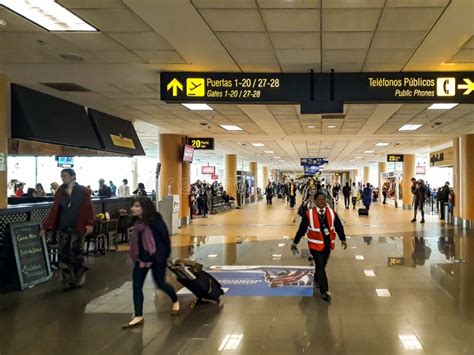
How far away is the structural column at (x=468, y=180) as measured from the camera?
17.0m

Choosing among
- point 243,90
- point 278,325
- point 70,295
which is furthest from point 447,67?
point 70,295

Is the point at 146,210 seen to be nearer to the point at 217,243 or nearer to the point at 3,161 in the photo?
the point at 3,161

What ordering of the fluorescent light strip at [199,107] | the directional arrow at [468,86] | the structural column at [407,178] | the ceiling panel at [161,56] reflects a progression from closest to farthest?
1. the ceiling panel at [161,56]
2. the directional arrow at [468,86]
3. the fluorescent light strip at [199,107]
4. the structural column at [407,178]

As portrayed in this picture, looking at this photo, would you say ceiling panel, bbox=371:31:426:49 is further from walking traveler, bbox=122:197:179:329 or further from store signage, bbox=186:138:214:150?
store signage, bbox=186:138:214:150

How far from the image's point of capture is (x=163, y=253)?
565 cm

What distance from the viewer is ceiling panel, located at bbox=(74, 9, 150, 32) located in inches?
218

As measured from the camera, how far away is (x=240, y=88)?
7852 mm

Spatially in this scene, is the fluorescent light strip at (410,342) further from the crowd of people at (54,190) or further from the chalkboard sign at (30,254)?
the crowd of people at (54,190)

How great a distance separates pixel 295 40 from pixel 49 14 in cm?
316

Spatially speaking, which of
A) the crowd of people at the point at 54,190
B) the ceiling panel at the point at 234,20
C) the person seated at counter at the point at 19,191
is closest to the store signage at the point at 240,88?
the ceiling panel at the point at 234,20

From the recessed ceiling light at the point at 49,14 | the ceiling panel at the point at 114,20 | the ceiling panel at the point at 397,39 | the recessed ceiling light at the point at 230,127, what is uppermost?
the recessed ceiling light at the point at 49,14

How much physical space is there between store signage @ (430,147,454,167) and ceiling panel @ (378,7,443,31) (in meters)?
17.6

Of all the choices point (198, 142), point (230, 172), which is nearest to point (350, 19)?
point (198, 142)

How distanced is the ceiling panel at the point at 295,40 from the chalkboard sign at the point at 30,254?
503 centimetres
